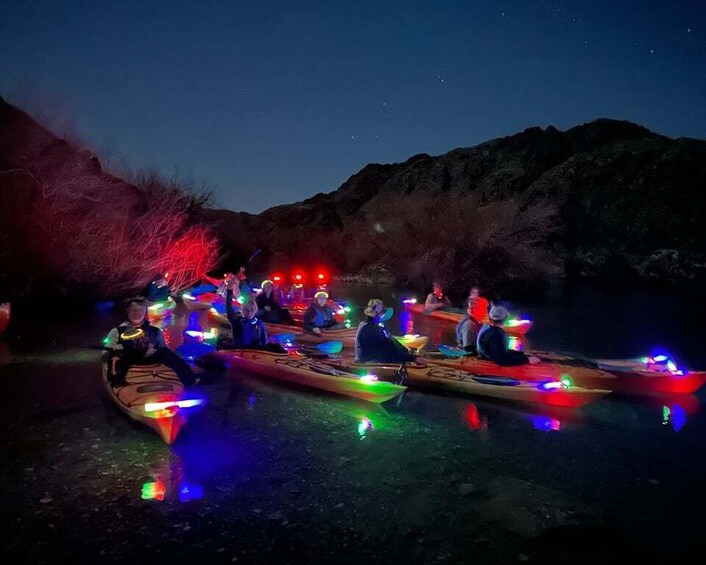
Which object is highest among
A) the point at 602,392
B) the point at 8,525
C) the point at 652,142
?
the point at 652,142

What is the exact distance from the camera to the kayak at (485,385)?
8.45 meters

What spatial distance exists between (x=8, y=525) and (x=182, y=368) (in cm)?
328

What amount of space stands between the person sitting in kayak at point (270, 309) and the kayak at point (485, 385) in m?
4.62

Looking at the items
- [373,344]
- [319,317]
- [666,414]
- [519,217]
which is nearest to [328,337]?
[319,317]

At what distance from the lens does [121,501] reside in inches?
208

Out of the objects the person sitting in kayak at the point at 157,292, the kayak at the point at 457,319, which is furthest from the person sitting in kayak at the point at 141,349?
the person sitting in kayak at the point at 157,292

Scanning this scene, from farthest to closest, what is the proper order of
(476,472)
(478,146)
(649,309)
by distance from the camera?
(478,146)
(649,309)
(476,472)

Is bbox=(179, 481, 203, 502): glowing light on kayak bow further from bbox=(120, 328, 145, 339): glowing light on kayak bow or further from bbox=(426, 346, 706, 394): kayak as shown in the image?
bbox=(426, 346, 706, 394): kayak

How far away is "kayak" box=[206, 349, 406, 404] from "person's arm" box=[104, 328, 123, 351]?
262 centimetres

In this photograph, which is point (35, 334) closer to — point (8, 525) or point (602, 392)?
point (8, 525)

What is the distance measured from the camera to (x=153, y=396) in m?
6.77

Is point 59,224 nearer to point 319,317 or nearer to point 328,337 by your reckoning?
point 319,317

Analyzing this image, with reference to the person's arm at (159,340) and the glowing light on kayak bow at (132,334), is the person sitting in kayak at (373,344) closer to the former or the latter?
the person's arm at (159,340)

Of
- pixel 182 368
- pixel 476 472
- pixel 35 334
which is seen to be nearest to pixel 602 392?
pixel 476 472
